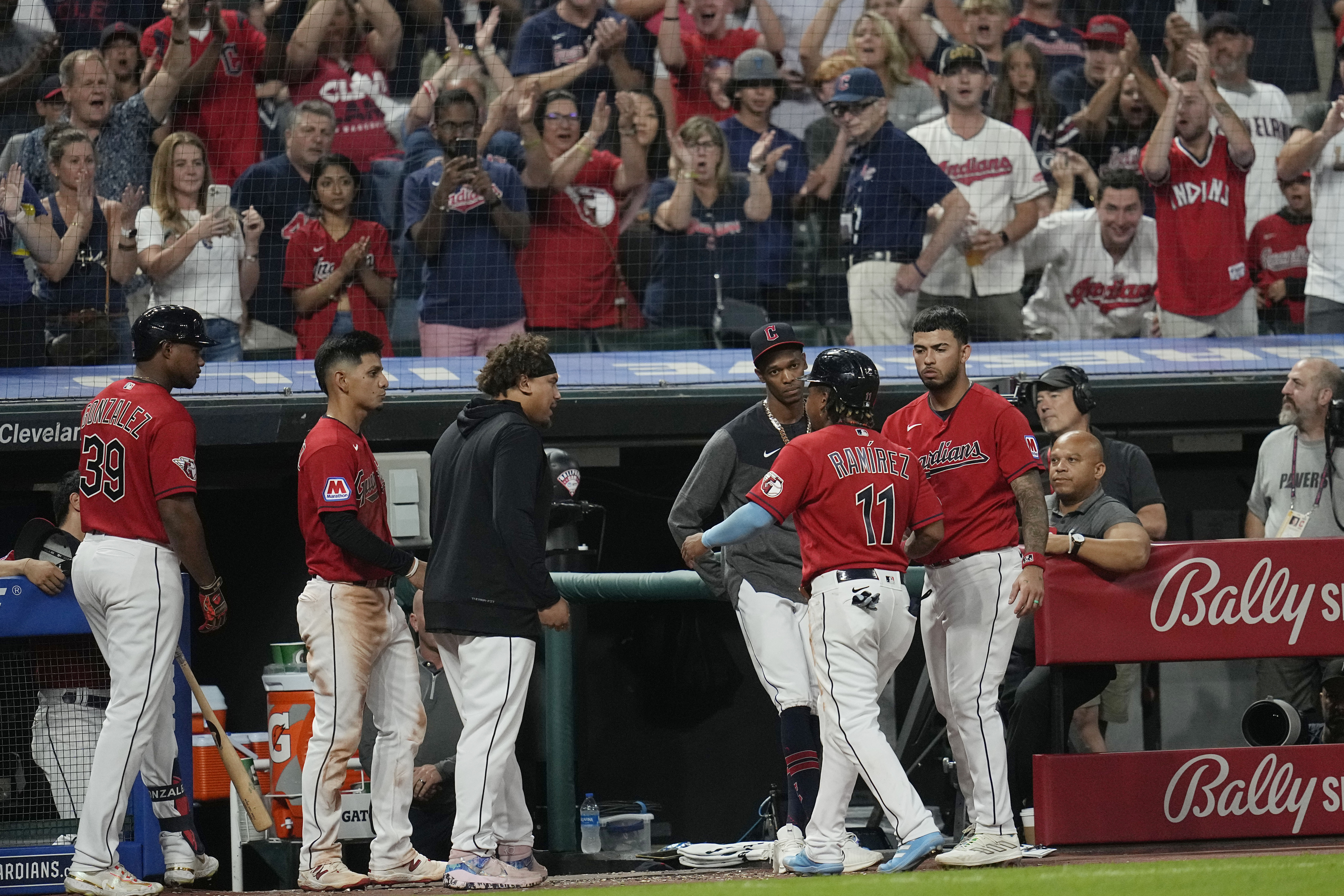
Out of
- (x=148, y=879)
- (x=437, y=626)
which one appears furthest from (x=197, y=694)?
(x=437, y=626)

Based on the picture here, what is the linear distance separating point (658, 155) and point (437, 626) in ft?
14.3

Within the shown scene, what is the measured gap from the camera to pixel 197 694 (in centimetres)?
526

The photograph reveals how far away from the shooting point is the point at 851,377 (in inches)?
183

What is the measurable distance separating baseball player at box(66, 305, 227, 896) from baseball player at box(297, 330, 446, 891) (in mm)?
403

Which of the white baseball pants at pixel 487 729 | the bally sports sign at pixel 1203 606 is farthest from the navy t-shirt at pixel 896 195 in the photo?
the white baseball pants at pixel 487 729

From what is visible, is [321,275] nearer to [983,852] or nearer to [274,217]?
[274,217]

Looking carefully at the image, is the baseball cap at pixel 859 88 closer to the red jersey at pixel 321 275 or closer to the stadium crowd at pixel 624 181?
the stadium crowd at pixel 624 181

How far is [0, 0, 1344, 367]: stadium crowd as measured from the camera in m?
7.62

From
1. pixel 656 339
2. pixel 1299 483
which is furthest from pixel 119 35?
pixel 1299 483

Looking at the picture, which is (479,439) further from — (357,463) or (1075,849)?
(1075,849)

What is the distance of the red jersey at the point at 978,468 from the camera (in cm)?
484

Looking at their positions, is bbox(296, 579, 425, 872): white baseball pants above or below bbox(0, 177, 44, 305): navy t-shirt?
below

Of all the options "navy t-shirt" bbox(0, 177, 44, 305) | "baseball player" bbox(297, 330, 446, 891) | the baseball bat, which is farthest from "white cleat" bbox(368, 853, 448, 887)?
"navy t-shirt" bbox(0, 177, 44, 305)

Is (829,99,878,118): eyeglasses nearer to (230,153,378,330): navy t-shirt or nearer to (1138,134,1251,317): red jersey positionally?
(1138,134,1251,317): red jersey
